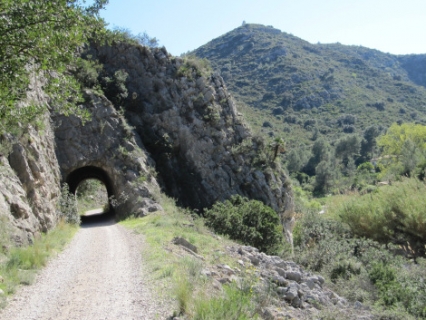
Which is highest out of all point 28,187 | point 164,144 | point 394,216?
point 164,144

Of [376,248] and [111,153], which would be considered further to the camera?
[111,153]

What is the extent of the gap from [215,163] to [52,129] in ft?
42.4

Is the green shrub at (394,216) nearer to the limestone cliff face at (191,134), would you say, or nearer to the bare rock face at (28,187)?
the limestone cliff face at (191,134)

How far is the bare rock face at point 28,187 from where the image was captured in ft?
39.4

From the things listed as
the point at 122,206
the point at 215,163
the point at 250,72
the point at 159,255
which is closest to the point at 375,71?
the point at 250,72

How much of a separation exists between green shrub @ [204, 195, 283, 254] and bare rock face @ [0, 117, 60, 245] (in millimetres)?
8397

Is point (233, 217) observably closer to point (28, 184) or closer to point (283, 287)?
point (283, 287)

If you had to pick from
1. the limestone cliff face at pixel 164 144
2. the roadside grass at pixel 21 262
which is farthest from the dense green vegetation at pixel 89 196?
the roadside grass at pixel 21 262

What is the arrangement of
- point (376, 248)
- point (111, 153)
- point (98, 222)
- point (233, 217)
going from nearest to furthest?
point (376, 248) → point (233, 217) → point (98, 222) → point (111, 153)

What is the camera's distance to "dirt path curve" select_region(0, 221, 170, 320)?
6.39 meters

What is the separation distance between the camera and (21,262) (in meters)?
9.23

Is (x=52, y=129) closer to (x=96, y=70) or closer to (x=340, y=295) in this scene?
(x=96, y=70)

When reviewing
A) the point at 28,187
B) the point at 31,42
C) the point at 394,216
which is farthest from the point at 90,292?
the point at 394,216

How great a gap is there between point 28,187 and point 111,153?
11061 mm
